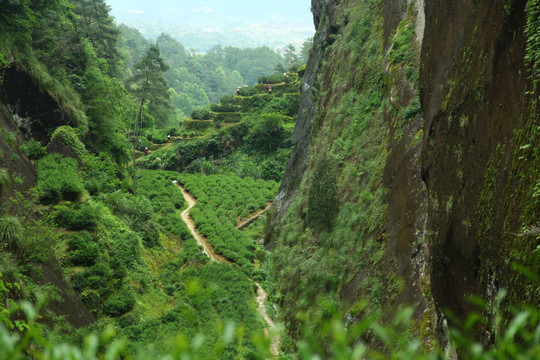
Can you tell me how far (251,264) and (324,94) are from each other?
9.36m

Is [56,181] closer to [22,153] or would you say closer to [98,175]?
[22,153]

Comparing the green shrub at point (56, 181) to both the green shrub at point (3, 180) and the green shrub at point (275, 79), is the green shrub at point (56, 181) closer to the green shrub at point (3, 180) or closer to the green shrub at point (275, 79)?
the green shrub at point (3, 180)

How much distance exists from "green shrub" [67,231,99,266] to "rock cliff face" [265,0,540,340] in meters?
6.60

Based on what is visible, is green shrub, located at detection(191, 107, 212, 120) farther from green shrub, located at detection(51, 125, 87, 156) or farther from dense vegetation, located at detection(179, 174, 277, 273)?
green shrub, located at detection(51, 125, 87, 156)

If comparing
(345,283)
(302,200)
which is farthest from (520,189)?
(302,200)

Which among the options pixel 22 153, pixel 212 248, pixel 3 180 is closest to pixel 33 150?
pixel 22 153

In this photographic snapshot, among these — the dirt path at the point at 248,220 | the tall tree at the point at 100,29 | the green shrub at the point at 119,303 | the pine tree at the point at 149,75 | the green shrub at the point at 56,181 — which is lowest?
the dirt path at the point at 248,220

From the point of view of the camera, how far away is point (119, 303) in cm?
1185

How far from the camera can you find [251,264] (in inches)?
792

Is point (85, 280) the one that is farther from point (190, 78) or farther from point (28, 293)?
point (190, 78)

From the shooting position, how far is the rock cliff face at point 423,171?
410 centimetres

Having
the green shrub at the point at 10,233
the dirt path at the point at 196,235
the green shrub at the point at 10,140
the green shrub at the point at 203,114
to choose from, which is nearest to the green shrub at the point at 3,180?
the green shrub at the point at 10,233

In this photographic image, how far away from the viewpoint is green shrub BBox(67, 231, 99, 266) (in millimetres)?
12438

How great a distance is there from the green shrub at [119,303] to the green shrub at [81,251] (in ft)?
4.74
